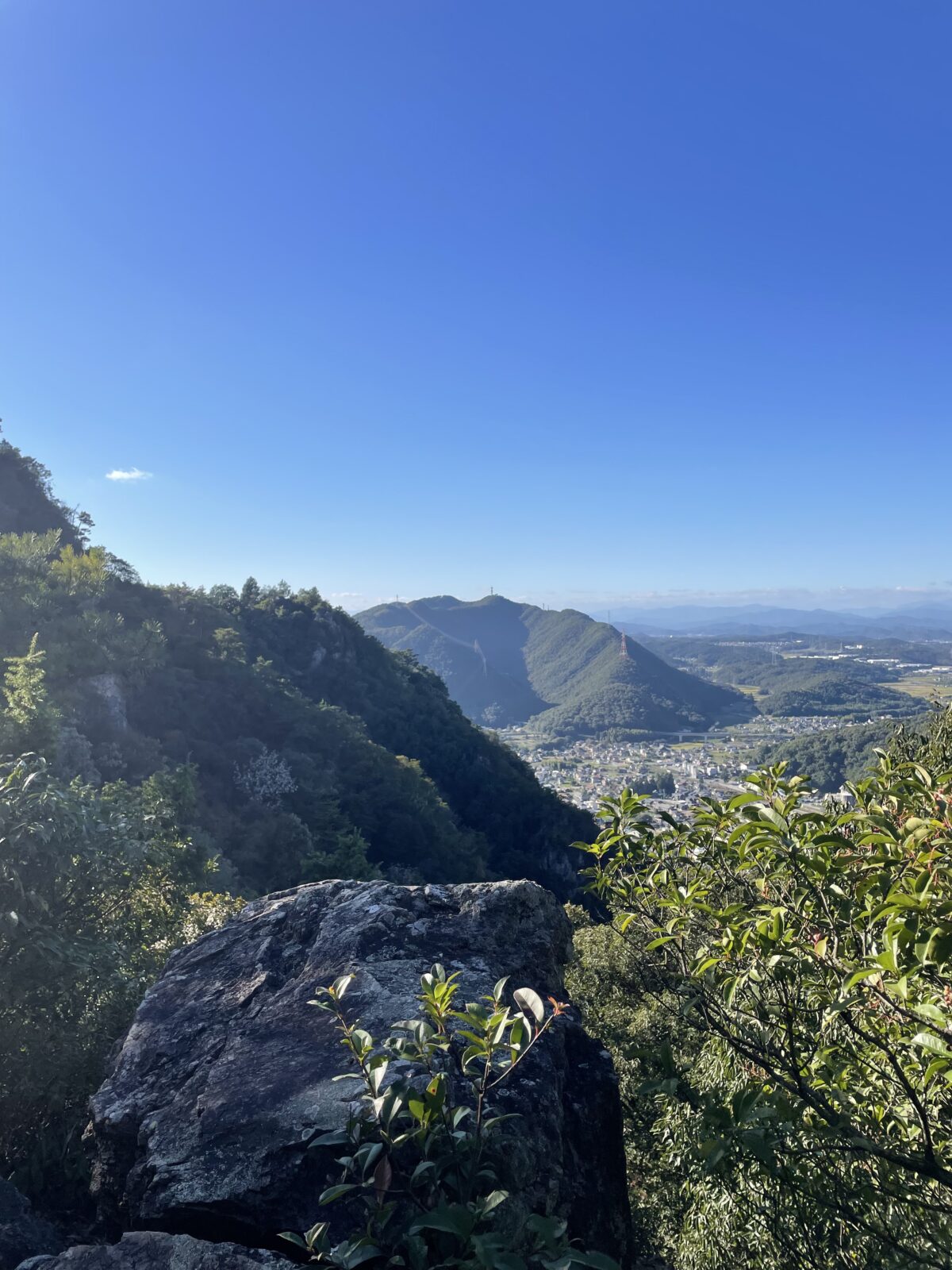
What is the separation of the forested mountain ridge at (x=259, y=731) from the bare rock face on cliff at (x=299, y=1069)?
9.74 metres

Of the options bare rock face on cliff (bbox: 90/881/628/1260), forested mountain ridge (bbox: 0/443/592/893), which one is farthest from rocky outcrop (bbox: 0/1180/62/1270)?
forested mountain ridge (bbox: 0/443/592/893)

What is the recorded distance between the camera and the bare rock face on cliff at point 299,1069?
9.18ft

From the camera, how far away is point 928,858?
195 cm

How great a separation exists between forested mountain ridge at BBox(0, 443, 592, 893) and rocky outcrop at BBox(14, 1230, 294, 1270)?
1113 cm

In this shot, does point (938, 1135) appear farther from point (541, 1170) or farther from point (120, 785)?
point (120, 785)

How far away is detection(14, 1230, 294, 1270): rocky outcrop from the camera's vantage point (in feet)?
7.84

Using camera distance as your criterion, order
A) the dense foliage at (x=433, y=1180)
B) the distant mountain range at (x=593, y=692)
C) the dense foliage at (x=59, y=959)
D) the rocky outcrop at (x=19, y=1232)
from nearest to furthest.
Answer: the dense foliage at (x=433, y=1180) → the rocky outcrop at (x=19, y=1232) → the dense foliage at (x=59, y=959) → the distant mountain range at (x=593, y=692)

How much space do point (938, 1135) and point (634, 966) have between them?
34.1ft

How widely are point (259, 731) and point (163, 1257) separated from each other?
37876 mm

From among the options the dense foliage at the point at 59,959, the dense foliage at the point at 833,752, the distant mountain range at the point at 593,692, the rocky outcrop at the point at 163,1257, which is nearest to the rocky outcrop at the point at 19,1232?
the rocky outcrop at the point at 163,1257

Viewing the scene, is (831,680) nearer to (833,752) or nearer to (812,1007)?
(833,752)

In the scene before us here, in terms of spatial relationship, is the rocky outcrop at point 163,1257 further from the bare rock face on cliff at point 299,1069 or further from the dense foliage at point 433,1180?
the dense foliage at point 433,1180

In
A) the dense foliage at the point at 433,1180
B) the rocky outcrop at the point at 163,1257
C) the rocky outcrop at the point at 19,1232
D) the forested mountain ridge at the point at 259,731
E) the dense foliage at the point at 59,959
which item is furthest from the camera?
the forested mountain ridge at the point at 259,731

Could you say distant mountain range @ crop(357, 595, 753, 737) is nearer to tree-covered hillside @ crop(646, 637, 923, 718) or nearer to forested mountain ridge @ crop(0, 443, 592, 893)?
tree-covered hillside @ crop(646, 637, 923, 718)
